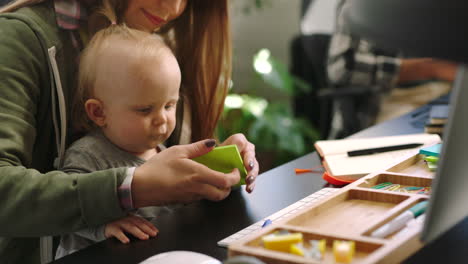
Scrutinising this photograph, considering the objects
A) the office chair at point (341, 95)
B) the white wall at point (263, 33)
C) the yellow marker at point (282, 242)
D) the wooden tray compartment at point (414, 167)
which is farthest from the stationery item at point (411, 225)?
the white wall at point (263, 33)

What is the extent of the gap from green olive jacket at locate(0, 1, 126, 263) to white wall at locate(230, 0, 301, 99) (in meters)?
2.50

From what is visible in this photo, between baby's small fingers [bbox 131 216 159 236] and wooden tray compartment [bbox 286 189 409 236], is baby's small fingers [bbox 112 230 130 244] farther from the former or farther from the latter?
→ wooden tray compartment [bbox 286 189 409 236]

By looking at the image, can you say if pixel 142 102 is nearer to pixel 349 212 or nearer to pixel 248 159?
pixel 248 159

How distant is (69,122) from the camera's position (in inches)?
40.7

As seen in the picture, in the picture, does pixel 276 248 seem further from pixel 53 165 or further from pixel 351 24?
pixel 53 165

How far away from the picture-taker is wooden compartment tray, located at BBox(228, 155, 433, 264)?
54 centimetres

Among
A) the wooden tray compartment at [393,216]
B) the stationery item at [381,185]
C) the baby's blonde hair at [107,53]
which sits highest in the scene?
the baby's blonde hair at [107,53]

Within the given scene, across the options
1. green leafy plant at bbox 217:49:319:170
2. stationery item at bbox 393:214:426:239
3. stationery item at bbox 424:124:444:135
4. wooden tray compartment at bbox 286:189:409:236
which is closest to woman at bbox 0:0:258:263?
wooden tray compartment at bbox 286:189:409:236

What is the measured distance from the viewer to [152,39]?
39.4 inches

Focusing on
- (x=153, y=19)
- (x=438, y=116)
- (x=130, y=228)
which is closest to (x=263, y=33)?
(x=438, y=116)

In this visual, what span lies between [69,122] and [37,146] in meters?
0.08

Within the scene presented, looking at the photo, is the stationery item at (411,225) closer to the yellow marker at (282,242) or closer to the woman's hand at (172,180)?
the yellow marker at (282,242)

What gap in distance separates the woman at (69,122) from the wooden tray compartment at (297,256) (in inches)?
7.6

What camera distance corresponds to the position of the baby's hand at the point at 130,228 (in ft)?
2.49
